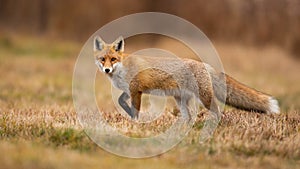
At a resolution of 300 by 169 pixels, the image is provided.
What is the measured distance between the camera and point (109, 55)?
930 cm

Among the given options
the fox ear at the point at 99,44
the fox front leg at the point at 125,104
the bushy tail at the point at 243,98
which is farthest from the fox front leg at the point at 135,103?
the bushy tail at the point at 243,98

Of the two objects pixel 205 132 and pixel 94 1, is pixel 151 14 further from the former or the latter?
pixel 205 132

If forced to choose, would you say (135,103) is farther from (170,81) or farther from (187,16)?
(187,16)

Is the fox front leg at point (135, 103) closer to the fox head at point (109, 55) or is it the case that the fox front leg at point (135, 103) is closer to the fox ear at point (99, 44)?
the fox head at point (109, 55)

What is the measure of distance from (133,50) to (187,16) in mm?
3537

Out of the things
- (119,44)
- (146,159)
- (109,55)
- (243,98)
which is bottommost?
(146,159)

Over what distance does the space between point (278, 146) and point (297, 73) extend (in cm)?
1706

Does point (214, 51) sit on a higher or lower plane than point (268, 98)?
higher

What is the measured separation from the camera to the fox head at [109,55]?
30.2ft

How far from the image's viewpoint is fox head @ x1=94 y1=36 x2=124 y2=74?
9205 mm

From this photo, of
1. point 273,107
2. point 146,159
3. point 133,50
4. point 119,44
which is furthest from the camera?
point 133,50

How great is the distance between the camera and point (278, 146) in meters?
7.67

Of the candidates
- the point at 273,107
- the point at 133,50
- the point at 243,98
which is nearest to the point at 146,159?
the point at 243,98

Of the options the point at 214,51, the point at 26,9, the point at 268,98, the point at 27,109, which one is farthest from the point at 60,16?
the point at 268,98
